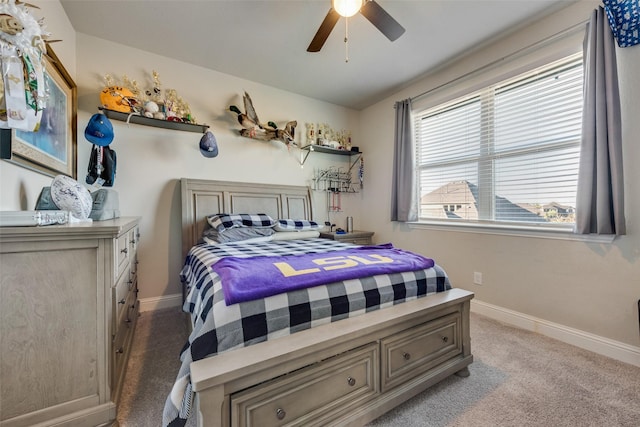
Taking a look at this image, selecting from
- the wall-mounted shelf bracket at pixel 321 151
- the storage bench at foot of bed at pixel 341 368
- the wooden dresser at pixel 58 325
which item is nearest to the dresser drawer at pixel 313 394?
the storage bench at foot of bed at pixel 341 368

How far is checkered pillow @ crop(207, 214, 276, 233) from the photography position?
2.51 m

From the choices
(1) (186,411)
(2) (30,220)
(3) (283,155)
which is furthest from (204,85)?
(1) (186,411)

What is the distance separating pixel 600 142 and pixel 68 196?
10.9 ft

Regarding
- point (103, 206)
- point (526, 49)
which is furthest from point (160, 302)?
point (526, 49)

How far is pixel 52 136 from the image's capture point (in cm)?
175

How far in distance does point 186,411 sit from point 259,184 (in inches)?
99.5

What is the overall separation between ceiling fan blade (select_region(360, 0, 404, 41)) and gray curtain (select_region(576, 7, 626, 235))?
4.62 feet

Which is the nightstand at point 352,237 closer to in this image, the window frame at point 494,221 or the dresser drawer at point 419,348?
the window frame at point 494,221

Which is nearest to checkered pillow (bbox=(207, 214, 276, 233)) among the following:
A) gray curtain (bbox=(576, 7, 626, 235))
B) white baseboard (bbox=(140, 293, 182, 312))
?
white baseboard (bbox=(140, 293, 182, 312))

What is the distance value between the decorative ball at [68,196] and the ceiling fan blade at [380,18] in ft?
6.64

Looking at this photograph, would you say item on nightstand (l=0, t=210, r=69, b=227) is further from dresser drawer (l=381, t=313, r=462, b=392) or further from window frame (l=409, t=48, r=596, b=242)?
window frame (l=409, t=48, r=596, b=242)

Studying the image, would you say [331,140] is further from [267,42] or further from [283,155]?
[267,42]

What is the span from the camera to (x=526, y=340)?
2.05 m

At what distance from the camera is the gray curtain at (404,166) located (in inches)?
127
